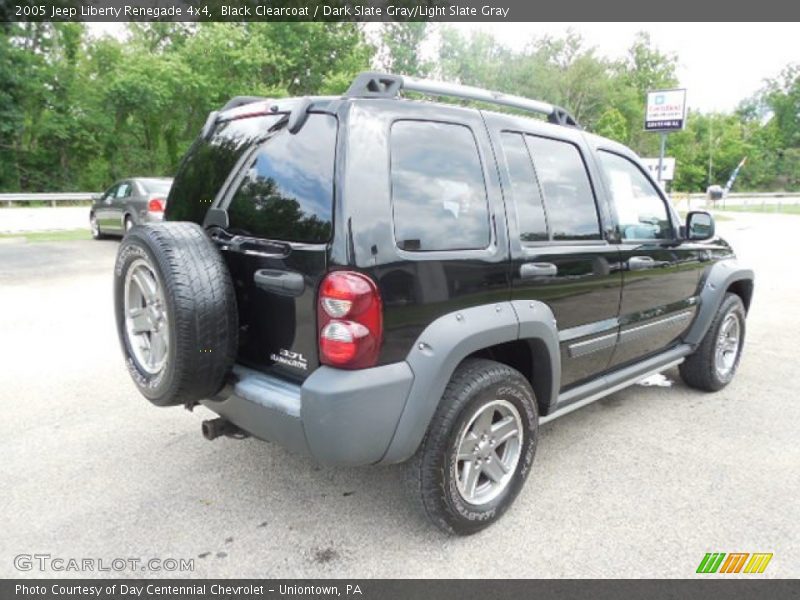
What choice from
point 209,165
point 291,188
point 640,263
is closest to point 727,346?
point 640,263

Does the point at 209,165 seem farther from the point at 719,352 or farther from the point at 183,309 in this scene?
the point at 719,352

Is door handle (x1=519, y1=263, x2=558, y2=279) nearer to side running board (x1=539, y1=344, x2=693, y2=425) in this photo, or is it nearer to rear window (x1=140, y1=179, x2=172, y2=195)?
side running board (x1=539, y1=344, x2=693, y2=425)

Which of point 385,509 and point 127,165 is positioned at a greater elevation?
point 127,165

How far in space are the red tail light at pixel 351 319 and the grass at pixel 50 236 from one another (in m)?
13.9

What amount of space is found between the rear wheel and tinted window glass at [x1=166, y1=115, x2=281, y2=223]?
353 cm

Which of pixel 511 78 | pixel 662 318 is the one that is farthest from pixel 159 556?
pixel 511 78

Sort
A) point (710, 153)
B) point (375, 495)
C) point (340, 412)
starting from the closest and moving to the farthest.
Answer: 1. point (340, 412)
2. point (375, 495)
3. point (710, 153)

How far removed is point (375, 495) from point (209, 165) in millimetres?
1925

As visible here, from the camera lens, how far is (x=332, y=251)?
7.29 feet

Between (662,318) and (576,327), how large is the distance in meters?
1.05

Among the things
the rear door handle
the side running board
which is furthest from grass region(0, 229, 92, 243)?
the side running board

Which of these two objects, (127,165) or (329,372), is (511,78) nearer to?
(127,165)

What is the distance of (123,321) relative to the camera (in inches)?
113

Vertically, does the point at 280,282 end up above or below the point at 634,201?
below
